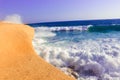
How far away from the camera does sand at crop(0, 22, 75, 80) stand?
4152 millimetres

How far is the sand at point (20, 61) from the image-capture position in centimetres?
415

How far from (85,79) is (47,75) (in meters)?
2.91

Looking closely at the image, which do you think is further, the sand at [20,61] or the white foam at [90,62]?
the white foam at [90,62]

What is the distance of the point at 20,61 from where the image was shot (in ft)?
16.0

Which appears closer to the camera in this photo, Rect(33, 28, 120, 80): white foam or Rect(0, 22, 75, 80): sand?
Rect(0, 22, 75, 80): sand

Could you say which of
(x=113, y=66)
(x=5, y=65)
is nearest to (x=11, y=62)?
(x=5, y=65)

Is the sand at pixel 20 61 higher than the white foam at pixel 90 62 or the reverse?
higher

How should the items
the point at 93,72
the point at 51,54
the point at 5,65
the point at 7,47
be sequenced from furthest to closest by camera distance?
the point at 51,54
the point at 93,72
the point at 7,47
the point at 5,65

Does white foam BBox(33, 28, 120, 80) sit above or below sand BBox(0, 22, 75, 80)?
below

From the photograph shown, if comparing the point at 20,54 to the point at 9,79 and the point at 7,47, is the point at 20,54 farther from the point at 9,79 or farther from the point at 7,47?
the point at 9,79

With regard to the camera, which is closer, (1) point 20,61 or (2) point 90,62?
(1) point 20,61

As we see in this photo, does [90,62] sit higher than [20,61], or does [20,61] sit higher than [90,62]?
[20,61]

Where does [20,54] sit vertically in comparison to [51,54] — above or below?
above

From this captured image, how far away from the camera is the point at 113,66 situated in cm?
810
